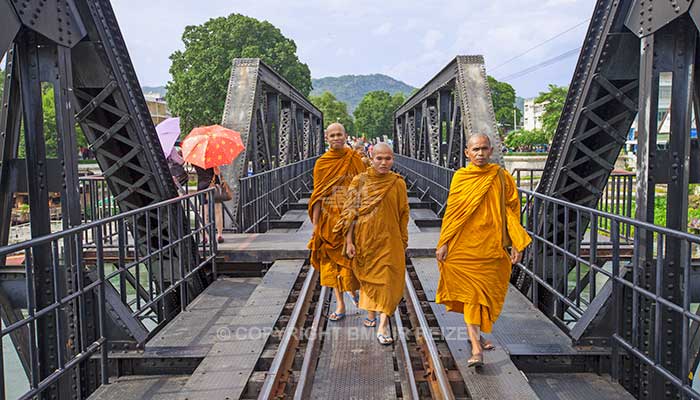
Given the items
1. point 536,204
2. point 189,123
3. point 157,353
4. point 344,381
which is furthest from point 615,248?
point 189,123

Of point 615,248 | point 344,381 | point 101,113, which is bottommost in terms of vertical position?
point 344,381

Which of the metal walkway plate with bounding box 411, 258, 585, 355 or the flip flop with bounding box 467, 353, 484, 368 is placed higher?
the flip flop with bounding box 467, 353, 484, 368

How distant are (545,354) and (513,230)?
1021mm

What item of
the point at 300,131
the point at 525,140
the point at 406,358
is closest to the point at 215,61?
the point at 300,131

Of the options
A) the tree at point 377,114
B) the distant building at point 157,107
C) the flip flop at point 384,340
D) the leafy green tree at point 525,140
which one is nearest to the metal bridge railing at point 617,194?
the flip flop at point 384,340

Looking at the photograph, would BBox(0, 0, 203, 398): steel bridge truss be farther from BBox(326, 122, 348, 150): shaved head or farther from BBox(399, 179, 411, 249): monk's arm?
BBox(399, 179, 411, 249): monk's arm

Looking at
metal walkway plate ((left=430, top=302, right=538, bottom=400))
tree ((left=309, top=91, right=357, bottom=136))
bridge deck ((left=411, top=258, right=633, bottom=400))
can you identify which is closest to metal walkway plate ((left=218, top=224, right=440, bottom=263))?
bridge deck ((left=411, top=258, right=633, bottom=400))

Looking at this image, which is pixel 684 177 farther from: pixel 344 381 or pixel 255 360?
pixel 255 360

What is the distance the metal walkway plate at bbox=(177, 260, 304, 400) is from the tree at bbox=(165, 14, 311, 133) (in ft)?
126

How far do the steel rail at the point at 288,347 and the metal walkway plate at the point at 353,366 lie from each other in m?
0.25

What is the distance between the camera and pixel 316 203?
5.52 metres

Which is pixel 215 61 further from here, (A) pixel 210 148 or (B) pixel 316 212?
(B) pixel 316 212

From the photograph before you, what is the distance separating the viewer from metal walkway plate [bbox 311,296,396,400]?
4012mm

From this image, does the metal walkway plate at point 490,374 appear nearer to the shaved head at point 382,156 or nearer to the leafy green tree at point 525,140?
the shaved head at point 382,156
